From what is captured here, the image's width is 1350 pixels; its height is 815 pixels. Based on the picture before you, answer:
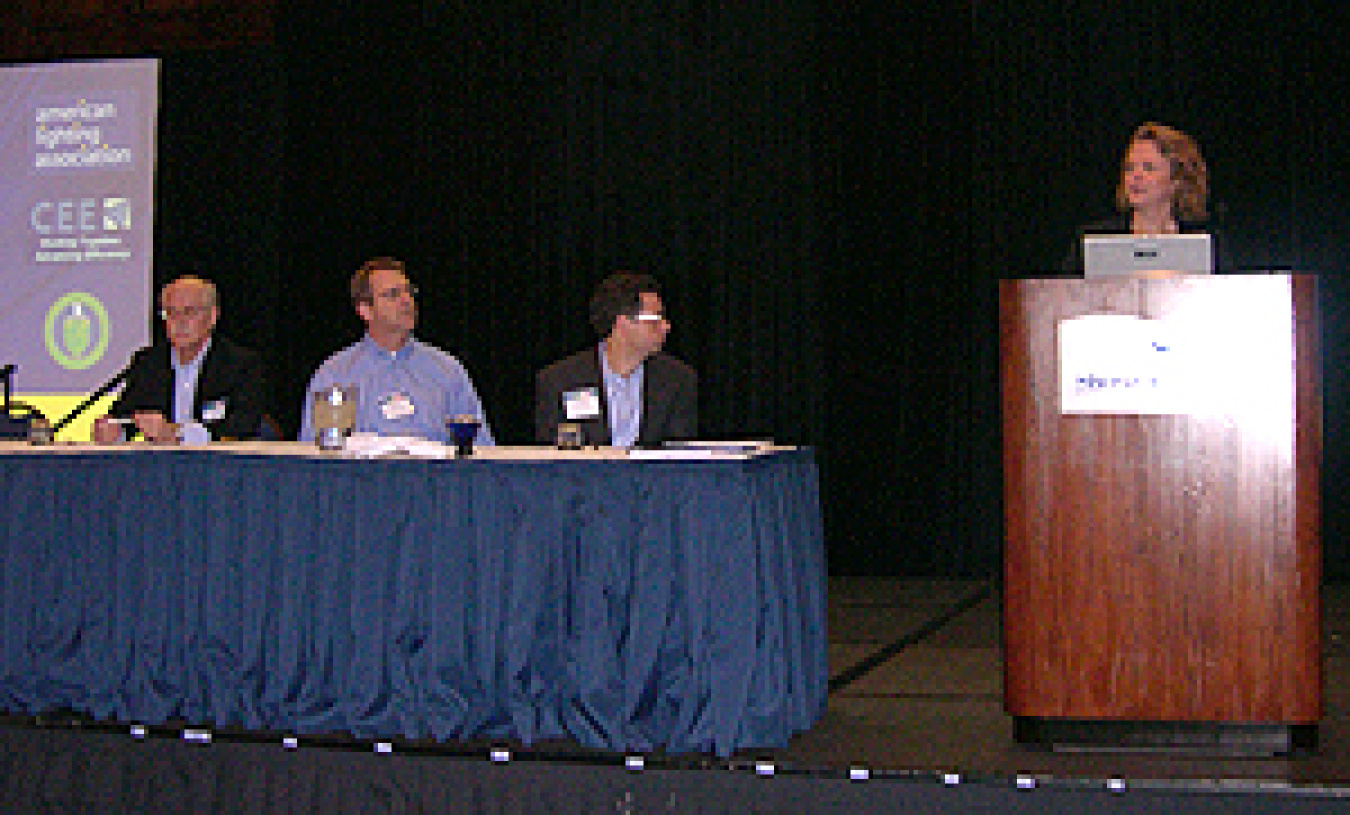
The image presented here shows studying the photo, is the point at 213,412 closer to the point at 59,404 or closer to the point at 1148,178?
the point at 1148,178

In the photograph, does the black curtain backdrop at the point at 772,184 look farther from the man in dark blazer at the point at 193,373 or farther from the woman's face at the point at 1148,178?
the woman's face at the point at 1148,178

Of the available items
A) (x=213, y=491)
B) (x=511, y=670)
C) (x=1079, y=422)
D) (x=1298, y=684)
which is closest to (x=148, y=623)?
(x=213, y=491)

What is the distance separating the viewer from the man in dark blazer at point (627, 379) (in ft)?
13.6

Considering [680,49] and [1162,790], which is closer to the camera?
[1162,790]

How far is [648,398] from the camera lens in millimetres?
4227

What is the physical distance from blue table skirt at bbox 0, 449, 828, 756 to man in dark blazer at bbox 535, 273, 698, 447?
93 centimetres

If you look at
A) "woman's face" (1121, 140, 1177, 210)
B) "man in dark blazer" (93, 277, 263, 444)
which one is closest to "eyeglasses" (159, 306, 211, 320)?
"man in dark blazer" (93, 277, 263, 444)

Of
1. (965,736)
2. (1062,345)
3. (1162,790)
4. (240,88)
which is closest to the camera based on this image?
(1162,790)

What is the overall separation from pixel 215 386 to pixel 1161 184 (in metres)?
2.81

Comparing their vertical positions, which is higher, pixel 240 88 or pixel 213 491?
pixel 240 88

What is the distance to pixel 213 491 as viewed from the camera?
316cm

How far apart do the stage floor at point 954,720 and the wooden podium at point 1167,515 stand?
0.12 m

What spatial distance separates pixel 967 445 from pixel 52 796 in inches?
174

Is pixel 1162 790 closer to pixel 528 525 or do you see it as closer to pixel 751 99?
pixel 528 525
